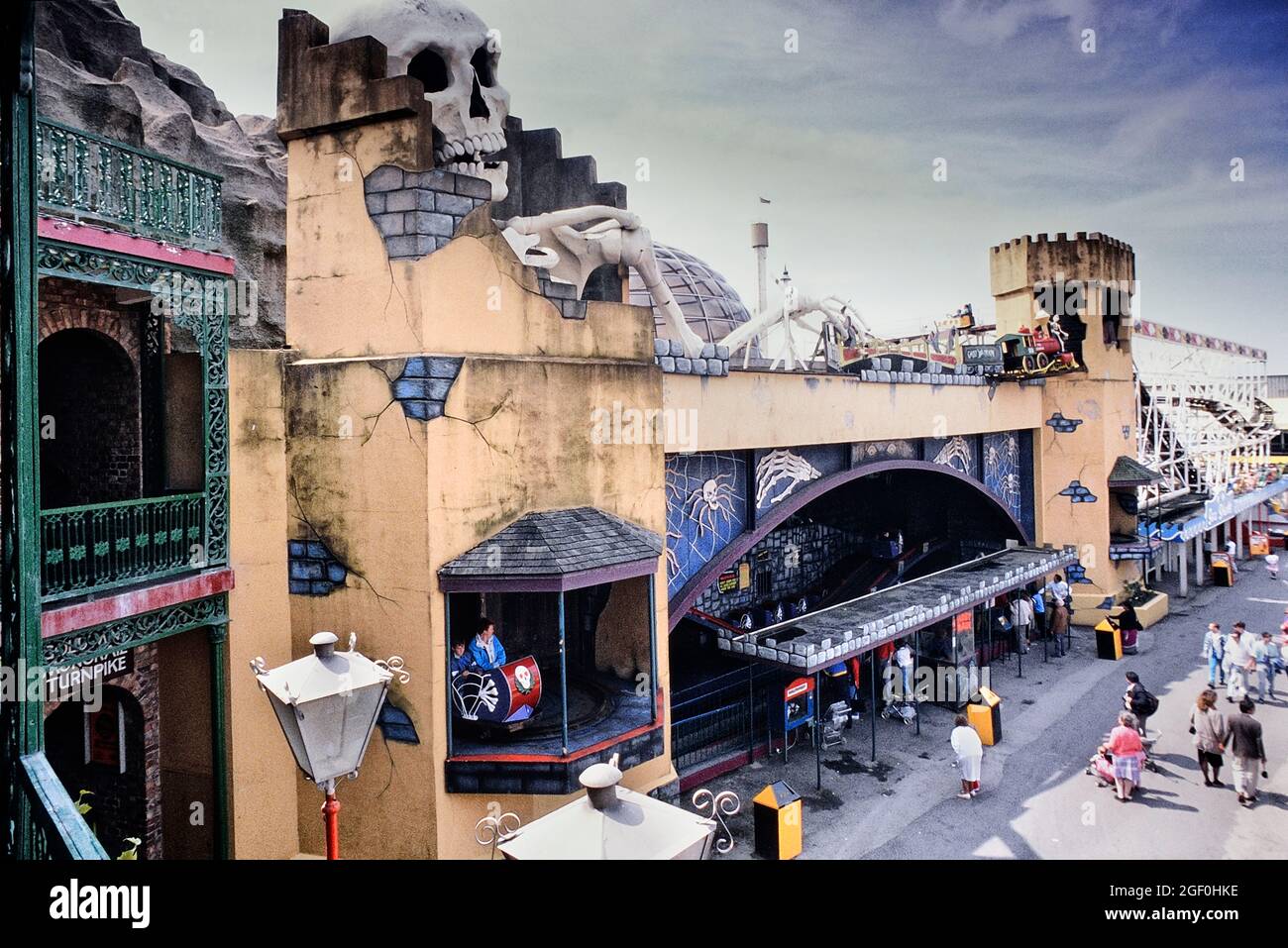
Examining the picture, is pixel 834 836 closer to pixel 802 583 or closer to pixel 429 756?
pixel 429 756

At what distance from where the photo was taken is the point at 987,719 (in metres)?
13.9

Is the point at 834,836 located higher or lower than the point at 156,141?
lower

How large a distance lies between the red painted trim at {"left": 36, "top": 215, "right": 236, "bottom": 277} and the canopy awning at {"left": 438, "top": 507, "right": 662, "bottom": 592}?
3.81m

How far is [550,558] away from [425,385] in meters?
2.14

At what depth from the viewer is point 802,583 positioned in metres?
19.0

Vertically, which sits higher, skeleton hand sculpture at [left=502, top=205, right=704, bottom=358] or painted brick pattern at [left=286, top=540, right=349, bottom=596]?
skeleton hand sculpture at [left=502, top=205, right=704, bottom=358]

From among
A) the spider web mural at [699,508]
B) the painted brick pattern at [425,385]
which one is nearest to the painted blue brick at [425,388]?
the painted brick pattern at [425,385]

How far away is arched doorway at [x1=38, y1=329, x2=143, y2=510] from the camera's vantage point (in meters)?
9.01

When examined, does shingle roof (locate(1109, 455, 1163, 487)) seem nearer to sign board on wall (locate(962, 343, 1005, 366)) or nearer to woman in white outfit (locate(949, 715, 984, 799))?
sign board on wall (locate(962, 343, 1005, 366))

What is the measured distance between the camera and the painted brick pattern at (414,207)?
8.51m

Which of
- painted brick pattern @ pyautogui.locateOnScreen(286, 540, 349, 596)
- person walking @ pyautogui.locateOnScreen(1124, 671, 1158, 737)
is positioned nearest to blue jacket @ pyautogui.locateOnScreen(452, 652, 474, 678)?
painted brick pattern @ pyautogui.locateOnScreen(286, 540, 349, 596)

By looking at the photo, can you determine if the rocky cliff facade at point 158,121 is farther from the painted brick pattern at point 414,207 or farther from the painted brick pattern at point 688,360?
the painted brick pattern at point 688,360
